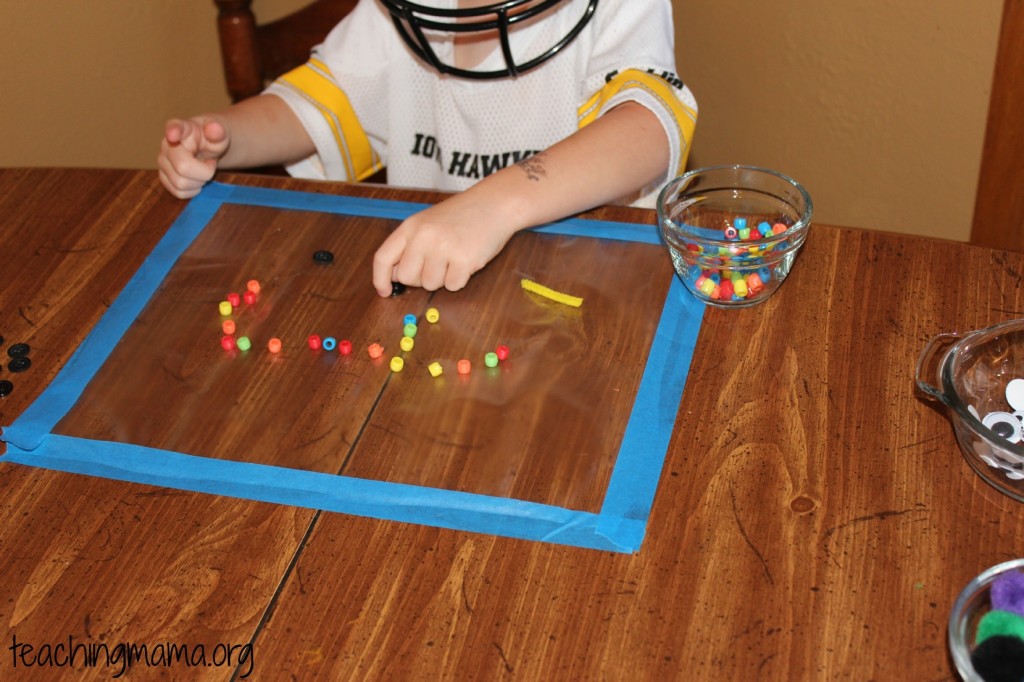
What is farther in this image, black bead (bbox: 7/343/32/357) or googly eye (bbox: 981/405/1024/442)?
black bead (bbox: 7/343/32/357)

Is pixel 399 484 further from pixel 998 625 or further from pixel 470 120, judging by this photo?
pixel 470 120

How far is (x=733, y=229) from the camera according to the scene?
944 millimetres

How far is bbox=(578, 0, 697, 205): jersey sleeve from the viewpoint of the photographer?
1.10 m

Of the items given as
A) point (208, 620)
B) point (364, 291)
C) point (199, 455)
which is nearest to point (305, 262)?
point (364, 291)

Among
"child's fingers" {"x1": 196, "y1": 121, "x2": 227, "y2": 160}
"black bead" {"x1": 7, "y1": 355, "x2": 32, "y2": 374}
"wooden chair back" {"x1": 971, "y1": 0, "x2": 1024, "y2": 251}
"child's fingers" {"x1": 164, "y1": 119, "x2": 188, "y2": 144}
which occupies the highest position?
"child's fingers" {"x1": 164, "y1": 119, "x2": 188, "y2": 144}

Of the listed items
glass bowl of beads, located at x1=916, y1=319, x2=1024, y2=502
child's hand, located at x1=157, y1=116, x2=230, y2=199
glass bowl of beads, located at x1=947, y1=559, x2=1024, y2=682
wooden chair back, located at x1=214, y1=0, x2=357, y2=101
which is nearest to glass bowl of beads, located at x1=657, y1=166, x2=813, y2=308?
glass bowl of beads, located at x1=916, y1=319, x2=1024, y2=502

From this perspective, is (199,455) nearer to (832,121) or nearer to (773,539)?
(773,539)

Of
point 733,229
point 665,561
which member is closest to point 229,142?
point 733,229

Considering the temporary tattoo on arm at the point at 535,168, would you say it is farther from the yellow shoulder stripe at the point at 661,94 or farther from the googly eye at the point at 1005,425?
the googly eye at the point at 1005,425

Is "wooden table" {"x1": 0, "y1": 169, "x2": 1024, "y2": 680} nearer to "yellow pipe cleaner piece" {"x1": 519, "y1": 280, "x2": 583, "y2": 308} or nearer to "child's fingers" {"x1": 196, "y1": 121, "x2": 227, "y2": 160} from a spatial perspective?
"yellow pipe cleaner piece" {"x1": 519, "y1": 280, "x2": 583, "y2": 308}

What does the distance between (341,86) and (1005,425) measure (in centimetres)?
86

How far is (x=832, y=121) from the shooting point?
1.63 m

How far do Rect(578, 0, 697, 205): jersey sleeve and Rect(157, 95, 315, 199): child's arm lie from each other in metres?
0.35

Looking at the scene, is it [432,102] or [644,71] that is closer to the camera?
[644,71]
